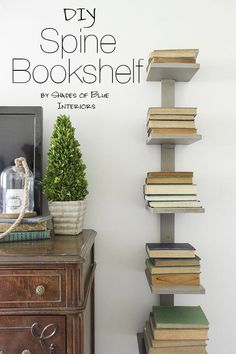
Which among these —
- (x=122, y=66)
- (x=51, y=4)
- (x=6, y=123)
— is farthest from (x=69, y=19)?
(x=6, y=123)

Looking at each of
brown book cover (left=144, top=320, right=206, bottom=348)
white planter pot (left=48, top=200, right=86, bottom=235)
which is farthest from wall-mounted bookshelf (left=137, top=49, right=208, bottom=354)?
white planter pot (left=48, top=200, right=86, bottom=235)

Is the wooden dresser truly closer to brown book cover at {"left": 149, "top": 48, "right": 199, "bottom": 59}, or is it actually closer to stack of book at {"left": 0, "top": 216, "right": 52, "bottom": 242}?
stack of book at {"left": 0, "top": 216, "right": 52, "bottom": 242}

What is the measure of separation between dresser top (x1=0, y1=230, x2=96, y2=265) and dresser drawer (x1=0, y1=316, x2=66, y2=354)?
0.64ft

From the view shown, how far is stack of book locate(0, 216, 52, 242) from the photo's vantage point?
1.37 metres

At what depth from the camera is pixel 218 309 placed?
5.86 feet

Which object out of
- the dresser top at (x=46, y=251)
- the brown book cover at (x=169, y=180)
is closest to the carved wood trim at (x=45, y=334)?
the dresser top at (x=46, y=251)

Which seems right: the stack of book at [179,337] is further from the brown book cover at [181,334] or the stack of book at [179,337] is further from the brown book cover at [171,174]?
the brown book cover at [171,174]

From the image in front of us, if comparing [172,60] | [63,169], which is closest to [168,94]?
[172,60]

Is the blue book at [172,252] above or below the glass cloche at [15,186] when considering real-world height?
below

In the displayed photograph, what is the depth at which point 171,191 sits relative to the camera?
1591mm

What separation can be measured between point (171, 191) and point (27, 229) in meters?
0.67

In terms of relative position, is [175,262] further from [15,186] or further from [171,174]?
[15,186]

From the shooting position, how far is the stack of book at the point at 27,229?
1372 mm

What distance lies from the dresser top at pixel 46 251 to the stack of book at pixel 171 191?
1.23ft
